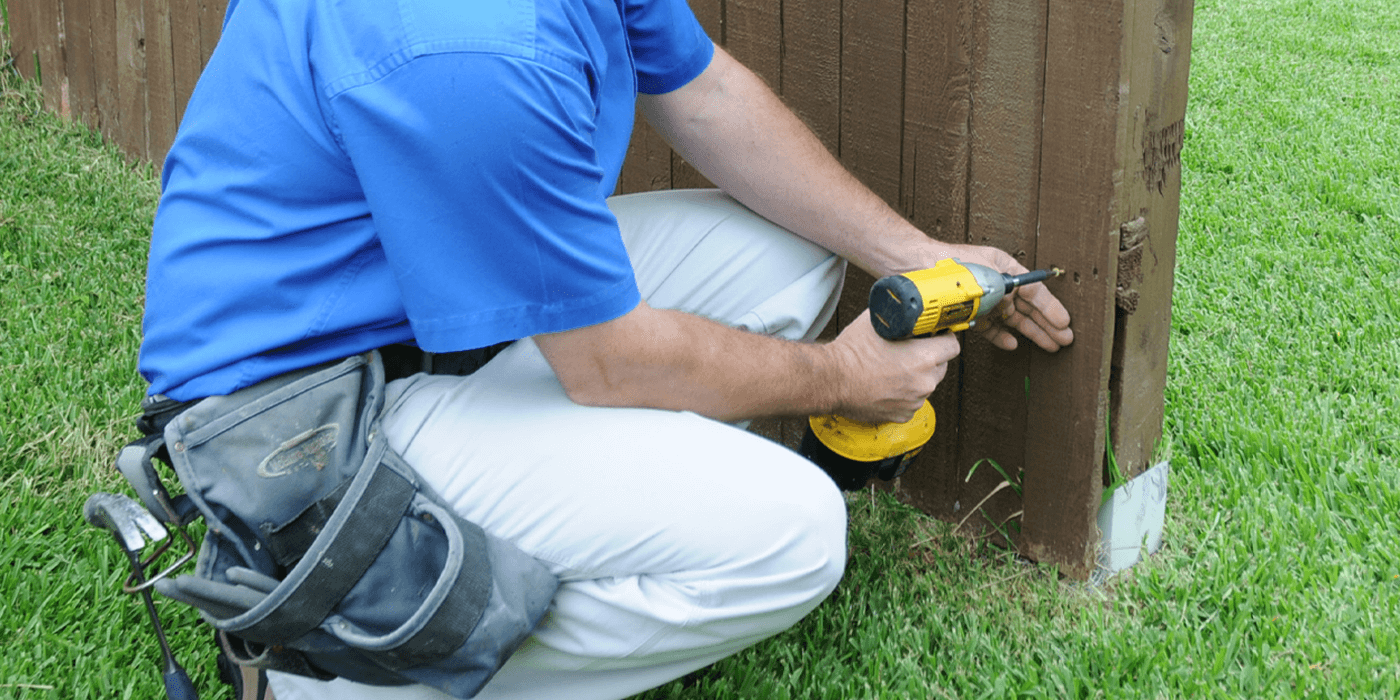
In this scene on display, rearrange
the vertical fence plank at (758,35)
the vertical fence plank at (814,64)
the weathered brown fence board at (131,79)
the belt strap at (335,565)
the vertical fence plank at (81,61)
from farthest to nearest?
the vertical fence plank at (81,61), the weathered brown fence board at (131,79), the vertical fence plank at (758,35), the vertical fence plank at (814,64), the belt strap at (335,565)

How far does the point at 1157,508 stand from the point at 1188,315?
1.10m

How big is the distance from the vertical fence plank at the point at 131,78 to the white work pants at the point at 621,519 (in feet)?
12.1

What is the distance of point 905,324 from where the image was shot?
6.61ft

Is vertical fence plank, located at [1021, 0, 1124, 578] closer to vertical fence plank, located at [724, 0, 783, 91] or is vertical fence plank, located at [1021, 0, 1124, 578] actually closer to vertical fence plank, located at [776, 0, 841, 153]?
vertical fence plank, located at [776, 0, 841, 153]

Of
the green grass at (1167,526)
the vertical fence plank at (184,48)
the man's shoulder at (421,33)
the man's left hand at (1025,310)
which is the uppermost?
the man's shoulder at (421,33)

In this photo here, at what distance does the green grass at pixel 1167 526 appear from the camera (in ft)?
7.06

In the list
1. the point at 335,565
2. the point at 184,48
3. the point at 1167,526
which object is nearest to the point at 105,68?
the point at 184,48

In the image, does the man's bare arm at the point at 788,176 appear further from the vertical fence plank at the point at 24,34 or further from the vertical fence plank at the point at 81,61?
the vertical fence plank at the point at 24,34

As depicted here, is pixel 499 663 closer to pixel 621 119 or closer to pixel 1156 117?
pixel 621 119

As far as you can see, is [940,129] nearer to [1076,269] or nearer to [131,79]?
[1076,269]

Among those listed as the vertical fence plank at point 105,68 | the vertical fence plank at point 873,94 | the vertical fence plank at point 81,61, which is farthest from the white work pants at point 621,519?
the vertical fence plank at point 81,61

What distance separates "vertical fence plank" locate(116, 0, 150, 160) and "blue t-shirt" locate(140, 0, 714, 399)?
11.2ft

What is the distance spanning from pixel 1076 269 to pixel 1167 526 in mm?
685

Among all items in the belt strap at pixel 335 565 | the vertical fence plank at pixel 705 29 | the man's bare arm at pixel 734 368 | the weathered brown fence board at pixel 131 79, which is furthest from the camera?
the weathered brown fence board at pixel 131 79
